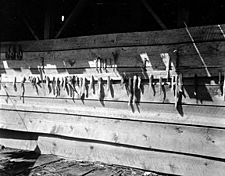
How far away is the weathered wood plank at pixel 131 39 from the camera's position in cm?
313

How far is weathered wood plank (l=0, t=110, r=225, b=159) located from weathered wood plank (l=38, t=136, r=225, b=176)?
0.35 ft

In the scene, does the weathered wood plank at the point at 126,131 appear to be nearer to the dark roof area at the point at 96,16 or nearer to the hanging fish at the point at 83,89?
the hanging fish at the point at 83,89

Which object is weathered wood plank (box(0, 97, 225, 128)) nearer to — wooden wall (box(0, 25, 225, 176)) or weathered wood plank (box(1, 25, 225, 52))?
wooden wall (box(0, 25, 225, 176))

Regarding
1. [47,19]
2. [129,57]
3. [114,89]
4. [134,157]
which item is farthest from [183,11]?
[47,19]

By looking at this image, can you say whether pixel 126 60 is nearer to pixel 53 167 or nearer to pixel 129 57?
pixel 129 57

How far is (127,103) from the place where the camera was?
3.68 meters

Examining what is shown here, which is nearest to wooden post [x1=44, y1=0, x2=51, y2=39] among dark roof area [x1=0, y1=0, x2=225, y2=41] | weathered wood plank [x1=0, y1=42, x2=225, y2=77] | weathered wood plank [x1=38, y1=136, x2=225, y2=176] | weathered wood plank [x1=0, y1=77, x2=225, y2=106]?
dark roof area [x1=0, y1=0, x2=225, y2=41]

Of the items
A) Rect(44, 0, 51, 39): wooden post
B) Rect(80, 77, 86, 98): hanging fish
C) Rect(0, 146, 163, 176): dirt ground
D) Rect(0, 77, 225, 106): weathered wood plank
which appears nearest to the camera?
Rect(0, 77, 225, 106): weathered wood plank

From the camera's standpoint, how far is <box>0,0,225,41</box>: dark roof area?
12.1 feet

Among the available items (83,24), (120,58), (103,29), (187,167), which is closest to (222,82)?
(187,167)

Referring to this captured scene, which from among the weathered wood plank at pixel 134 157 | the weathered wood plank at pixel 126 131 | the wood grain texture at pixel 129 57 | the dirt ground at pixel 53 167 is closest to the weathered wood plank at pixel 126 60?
the wood grain texture at pixel 129 57

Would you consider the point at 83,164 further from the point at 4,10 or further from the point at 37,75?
the point at 4,10

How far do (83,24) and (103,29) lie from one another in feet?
1.50

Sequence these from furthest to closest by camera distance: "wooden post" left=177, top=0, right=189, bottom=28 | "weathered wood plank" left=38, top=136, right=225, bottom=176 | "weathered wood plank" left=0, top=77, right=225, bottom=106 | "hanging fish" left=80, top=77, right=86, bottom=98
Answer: "hanging fish" left=80, top=77, right=86, bottom=98 < "wooden post" left=177, top=0, right=189, bottom=28 < "weathered wood plank" left=38, top=136, right=225, bottom=176 < "weathered wood plank" left=0, top=77, right=225, bottom=106
